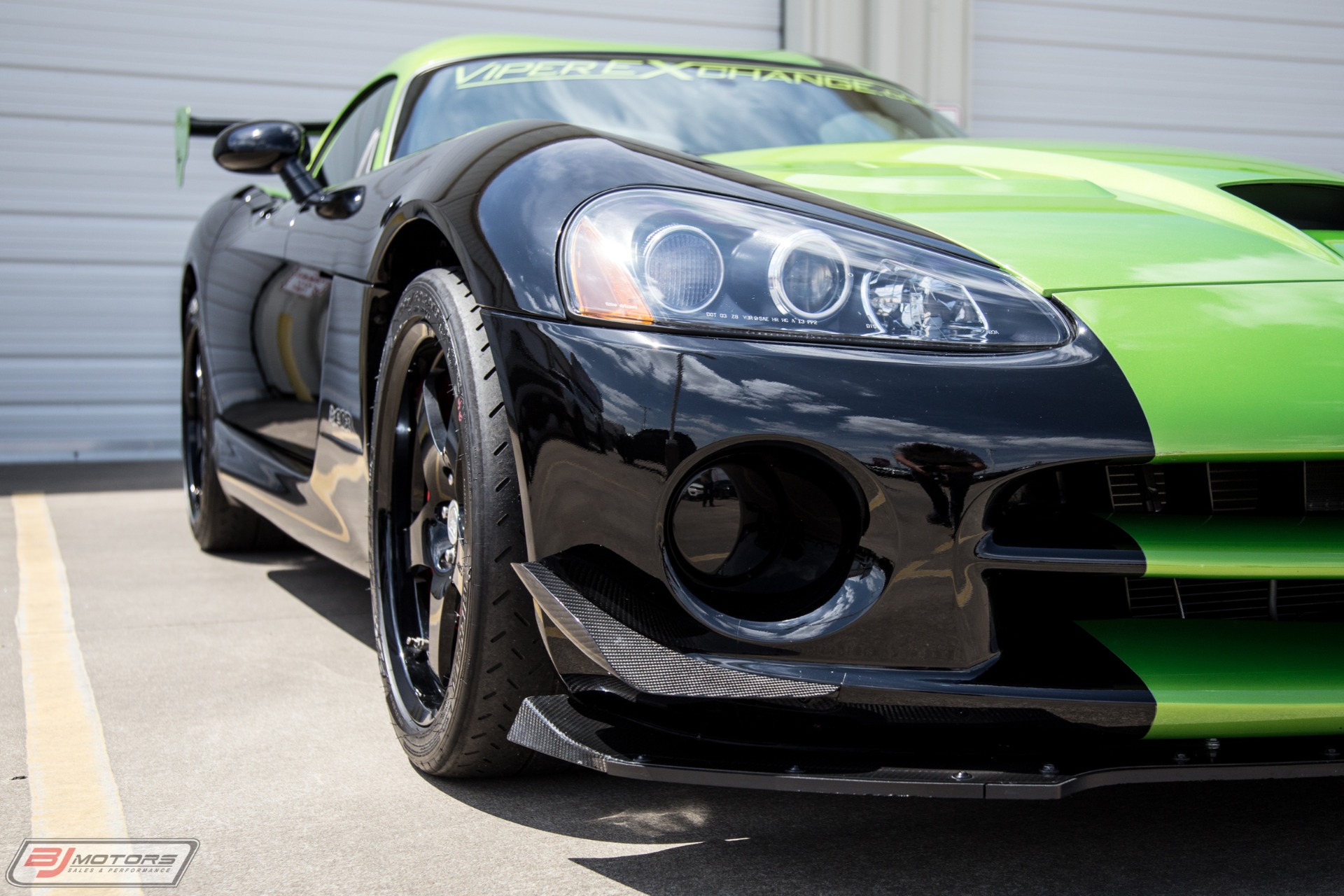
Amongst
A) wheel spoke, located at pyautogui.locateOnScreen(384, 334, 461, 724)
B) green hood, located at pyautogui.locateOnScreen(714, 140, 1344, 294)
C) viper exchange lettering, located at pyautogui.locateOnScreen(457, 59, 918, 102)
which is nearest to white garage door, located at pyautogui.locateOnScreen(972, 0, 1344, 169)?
viper exchange lettering, located at pyautogui.locateOnScreen(457, 59, 918, 102)

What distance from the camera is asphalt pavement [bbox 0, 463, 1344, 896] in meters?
1.61

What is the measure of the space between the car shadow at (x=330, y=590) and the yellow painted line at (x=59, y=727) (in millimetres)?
559

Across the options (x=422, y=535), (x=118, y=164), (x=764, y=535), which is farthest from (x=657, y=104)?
(x=118, y=164)

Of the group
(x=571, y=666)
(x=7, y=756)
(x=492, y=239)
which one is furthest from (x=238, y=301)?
(x=571, y=666)

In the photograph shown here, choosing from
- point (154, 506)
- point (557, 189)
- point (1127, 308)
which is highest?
point (557, 189)

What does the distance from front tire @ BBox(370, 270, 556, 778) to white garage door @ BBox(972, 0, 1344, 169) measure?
25.3 ft

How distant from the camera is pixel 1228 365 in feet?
4.99

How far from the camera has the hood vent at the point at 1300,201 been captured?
203 centimetres

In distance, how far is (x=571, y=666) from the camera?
156cm

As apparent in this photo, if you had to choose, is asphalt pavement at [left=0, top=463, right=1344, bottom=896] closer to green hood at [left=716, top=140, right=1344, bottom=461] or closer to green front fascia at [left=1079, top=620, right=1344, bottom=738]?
green front fascia at [left=1079, top=620, right=1344, bottom=738]

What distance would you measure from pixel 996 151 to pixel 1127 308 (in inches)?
35.2

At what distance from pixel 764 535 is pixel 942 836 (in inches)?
20.3

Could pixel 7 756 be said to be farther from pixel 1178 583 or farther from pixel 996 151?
pixel 996 151

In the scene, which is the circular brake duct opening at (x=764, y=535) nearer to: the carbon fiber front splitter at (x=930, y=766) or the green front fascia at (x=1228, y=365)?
the carbon fiber front splitter at (x=930, y=766)
